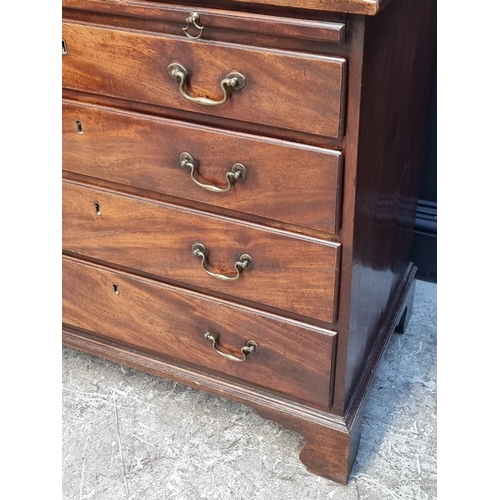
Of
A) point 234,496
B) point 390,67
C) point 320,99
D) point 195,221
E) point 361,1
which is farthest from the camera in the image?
point 234,496

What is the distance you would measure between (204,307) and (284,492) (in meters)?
0.38

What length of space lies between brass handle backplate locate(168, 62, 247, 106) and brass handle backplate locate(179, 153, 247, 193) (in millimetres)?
103

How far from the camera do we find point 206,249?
1.18 meters

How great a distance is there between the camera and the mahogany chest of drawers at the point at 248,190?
95 centimetres

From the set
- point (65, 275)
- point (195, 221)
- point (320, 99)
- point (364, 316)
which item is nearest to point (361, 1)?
point (320, 99)

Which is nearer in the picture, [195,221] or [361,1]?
[361,1]

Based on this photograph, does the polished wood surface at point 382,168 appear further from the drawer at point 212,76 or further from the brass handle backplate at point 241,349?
the brass handle backplate at point 241,349

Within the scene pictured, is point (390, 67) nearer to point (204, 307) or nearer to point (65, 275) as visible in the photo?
point (204, 307)

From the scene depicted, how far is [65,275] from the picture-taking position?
1.40 m

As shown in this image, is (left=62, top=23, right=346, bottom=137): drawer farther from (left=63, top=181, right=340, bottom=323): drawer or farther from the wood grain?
(left=63, top=181, right=340, bottom=323): drawer

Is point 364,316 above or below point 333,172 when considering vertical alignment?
below

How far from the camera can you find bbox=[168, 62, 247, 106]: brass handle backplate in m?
0.97

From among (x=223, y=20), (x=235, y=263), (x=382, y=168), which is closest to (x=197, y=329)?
(x=235, y=263)

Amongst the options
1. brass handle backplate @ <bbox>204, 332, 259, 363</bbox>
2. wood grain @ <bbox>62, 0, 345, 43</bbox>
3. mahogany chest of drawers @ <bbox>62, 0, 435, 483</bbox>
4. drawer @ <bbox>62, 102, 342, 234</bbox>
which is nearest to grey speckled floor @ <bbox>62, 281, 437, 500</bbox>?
mahogany chest of drawers @ <bbox>62, 0, 435, 483</bbox>
